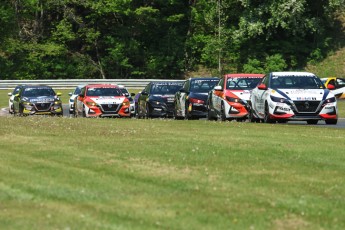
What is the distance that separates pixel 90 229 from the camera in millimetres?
8992

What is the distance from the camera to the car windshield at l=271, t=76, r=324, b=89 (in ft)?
91.2

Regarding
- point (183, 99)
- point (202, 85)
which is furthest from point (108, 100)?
point (202, 85)

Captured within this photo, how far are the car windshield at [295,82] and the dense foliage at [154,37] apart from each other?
34.7 metres

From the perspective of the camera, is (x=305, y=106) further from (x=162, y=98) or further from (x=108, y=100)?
(x=108, y=100)

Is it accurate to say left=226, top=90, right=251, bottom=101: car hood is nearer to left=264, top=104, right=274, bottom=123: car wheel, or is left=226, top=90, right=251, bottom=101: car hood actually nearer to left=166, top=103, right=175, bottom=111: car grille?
left=264, top=104, right=274, bottom=123: car wheel

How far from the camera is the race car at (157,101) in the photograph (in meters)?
37.5

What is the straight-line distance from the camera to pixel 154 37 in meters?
71.9

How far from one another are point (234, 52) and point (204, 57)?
2.26 meters

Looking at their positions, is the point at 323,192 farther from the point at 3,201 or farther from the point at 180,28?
the point at 180,28

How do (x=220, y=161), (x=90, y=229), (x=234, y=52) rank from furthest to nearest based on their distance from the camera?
(x=234, y=52) → (x=220, y=161) → (x=90, y=229)

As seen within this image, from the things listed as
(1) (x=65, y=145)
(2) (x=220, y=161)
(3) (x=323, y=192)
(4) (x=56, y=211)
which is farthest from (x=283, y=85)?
(4) (x=56, y=211)

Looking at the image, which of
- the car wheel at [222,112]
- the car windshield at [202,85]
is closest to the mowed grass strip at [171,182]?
the car wheel at [222,112]

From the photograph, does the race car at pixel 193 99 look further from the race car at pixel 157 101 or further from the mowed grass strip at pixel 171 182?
the mowed grass strip at pixel 171 182

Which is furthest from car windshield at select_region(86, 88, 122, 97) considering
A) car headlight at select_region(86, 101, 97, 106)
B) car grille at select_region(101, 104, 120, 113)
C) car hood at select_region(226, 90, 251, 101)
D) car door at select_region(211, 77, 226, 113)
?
car hood at select_region(226, 90, 251, 101)
